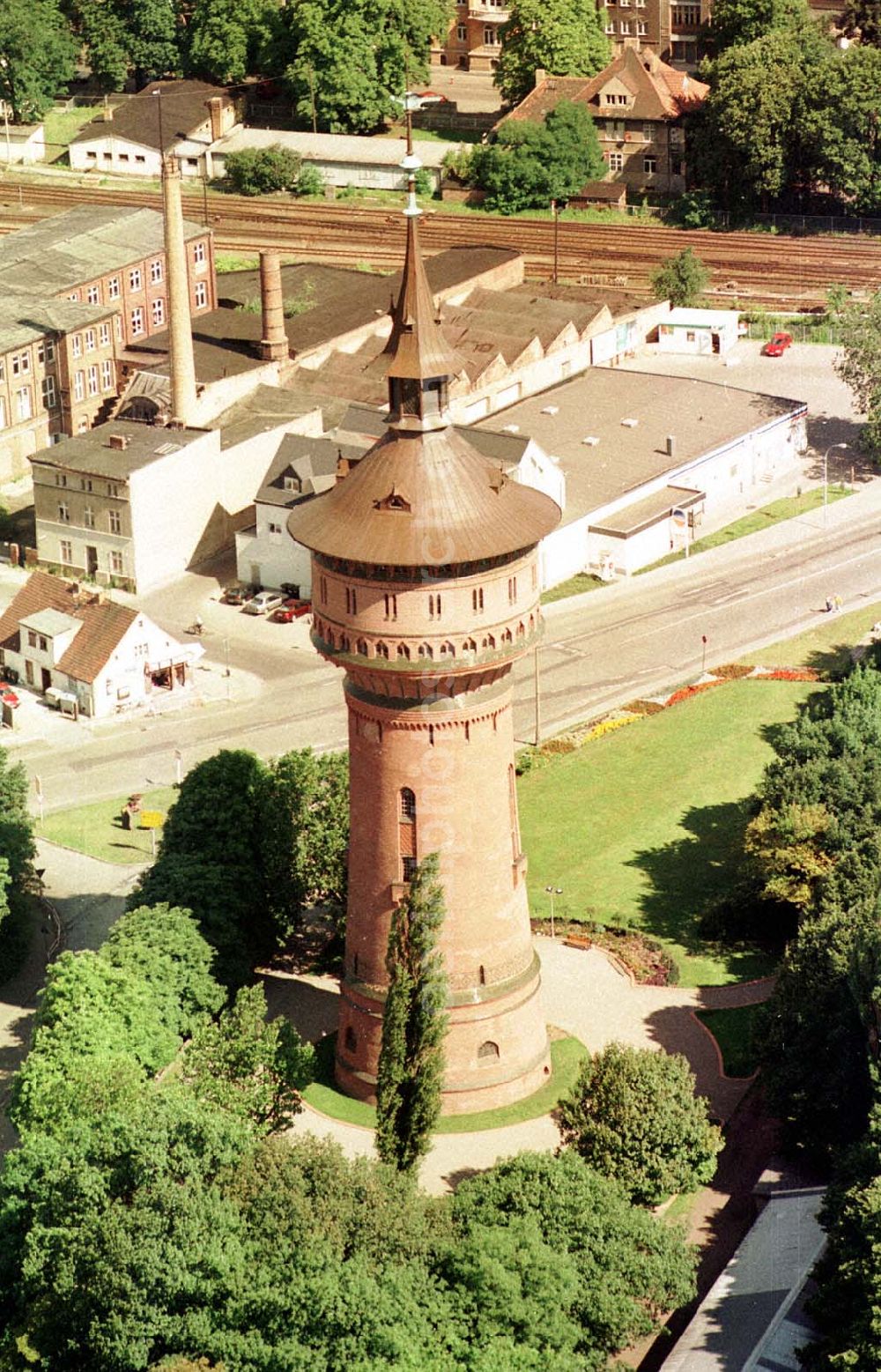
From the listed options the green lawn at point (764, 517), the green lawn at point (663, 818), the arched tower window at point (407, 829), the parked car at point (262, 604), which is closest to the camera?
the arched tower window at point (407, 829)

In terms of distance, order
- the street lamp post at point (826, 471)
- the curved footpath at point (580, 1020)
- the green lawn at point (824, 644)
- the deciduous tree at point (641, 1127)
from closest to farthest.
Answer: the deciduous tree at point (641, 1127) < the curved footpath at point (580, 1020) < the green lawn at point (824, 644) < the street lamp post at point (826, 471)

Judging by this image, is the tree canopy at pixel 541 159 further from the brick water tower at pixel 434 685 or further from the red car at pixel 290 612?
the brick water tower at pixel 434 685

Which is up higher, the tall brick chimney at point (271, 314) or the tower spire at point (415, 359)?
the tower spire at point (415, 359)

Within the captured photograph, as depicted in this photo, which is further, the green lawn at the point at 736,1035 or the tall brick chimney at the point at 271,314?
the tall brick chimney at the point at 271,314

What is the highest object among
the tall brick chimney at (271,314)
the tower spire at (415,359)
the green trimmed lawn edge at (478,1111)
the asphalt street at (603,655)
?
the tower spire at (415,359)

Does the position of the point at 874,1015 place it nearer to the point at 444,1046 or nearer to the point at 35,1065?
the point at 444,1046

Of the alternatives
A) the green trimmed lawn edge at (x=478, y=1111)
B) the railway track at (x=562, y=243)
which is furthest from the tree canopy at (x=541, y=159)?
the green trimmed lawn edge at (x=478, y=1111)
